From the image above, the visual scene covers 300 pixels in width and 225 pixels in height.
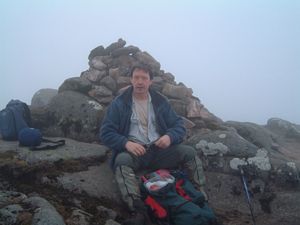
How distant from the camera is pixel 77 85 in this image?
36.0 feet

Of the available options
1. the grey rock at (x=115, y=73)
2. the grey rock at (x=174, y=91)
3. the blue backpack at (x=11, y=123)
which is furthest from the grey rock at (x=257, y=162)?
the blue backpack at (x=11, y=123)

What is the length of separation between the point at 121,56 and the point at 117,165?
6.62 meters

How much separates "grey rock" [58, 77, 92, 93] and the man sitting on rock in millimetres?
3558

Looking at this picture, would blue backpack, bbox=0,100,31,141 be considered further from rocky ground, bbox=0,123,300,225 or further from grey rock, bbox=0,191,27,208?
grey rock, bbox=0,191,27,208

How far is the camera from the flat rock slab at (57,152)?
7095mm

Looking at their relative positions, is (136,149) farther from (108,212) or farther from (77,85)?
(77,85)

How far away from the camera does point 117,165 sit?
6.53m

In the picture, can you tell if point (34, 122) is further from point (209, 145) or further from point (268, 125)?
point (268, 125)

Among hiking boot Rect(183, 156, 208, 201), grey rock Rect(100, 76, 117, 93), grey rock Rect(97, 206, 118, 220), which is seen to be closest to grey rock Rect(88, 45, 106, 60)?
grey rock Rect(100, 76, 117, 93)

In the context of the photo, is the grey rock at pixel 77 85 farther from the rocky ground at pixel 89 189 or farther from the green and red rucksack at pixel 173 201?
the green and red rucksack at pixel 173 201

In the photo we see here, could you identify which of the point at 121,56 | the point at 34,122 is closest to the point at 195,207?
the point at 34,122

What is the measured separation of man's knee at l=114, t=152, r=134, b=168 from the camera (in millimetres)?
6512

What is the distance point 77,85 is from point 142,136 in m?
4.51

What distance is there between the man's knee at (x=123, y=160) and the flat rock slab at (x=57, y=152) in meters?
1.42
